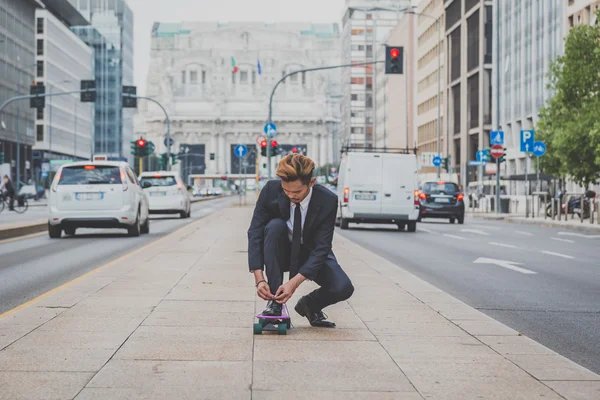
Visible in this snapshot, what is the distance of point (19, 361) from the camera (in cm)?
643

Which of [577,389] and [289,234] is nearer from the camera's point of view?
[577,389]

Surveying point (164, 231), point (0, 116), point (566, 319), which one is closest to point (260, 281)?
point (566, 319)

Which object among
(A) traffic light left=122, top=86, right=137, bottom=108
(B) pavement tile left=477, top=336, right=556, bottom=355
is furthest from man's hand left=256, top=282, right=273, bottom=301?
(A) traffic light left=122, top=86, right=137, bottom=108

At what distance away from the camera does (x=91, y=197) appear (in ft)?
79.2

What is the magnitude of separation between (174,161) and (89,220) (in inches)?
2101

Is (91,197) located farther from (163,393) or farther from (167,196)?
(163,393)

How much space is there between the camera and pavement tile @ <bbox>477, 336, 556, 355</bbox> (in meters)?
7.25

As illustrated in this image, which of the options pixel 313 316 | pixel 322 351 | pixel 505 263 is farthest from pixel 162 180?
pixel 322 351

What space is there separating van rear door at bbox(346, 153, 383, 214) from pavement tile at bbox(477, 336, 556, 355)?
2262 cm

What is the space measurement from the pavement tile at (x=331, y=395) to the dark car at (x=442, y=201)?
33071 millimetres

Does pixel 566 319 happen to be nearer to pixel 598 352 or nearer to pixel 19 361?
pixel 598 352

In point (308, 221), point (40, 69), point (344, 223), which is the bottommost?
point (344, 223)

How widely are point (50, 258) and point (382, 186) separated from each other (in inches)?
564

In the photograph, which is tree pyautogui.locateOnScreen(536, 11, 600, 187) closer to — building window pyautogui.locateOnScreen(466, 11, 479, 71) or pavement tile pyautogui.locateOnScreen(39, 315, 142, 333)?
pavement tile pyautogui.locateOnScreen(39, 315, 142, 333)
